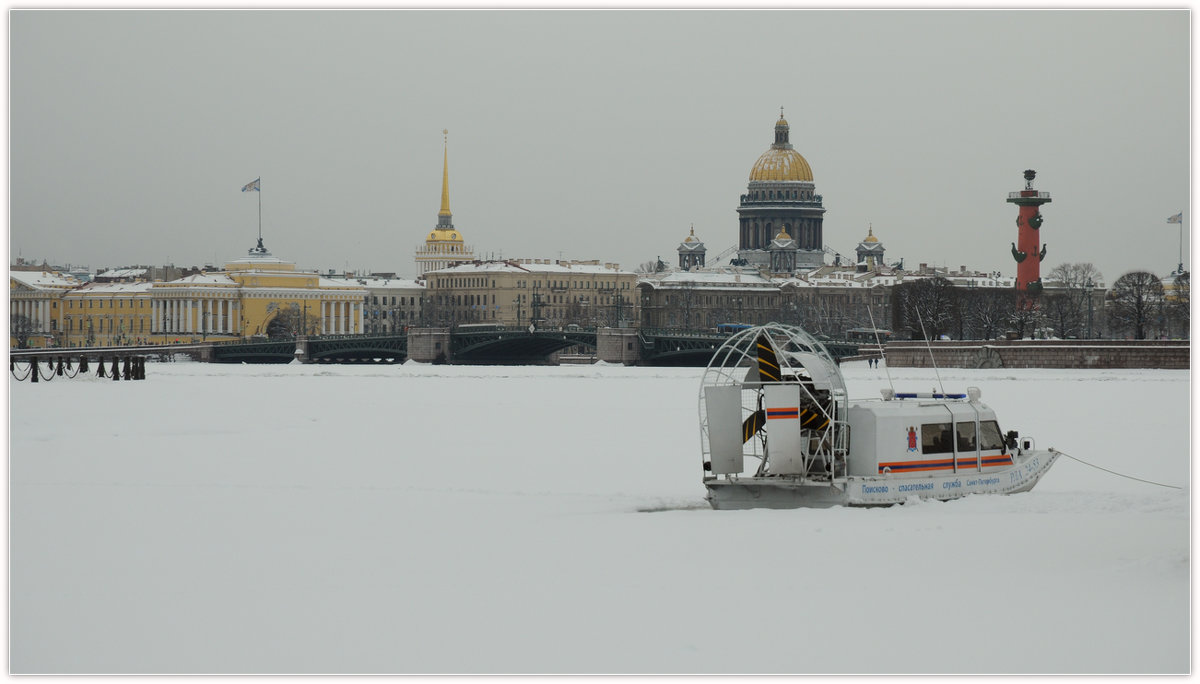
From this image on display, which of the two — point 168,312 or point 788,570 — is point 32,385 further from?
point 168,312

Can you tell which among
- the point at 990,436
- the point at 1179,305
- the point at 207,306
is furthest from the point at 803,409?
the point at 207,306

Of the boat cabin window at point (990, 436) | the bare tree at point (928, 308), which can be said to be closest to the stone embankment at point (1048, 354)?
the bare tree at point (928, 308)

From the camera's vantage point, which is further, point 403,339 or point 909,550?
point 403,339

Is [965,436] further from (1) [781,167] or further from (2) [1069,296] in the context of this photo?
(1) [781,167]

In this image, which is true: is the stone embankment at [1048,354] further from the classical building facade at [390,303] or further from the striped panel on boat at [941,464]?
the classical building facade at [390,303]

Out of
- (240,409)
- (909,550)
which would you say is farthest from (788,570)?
(240,409)
